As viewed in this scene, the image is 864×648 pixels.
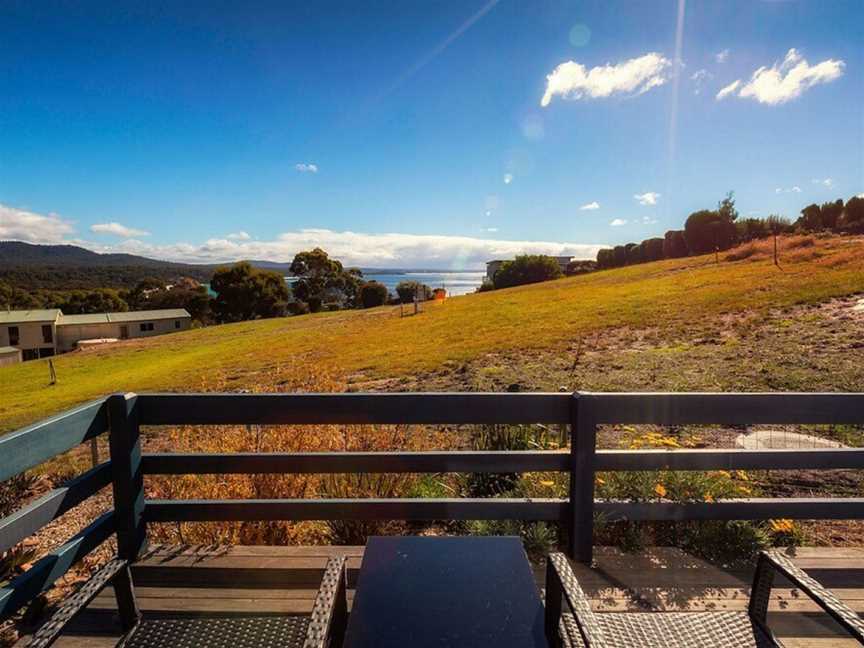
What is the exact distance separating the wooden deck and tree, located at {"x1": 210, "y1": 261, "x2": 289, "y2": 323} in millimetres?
51591

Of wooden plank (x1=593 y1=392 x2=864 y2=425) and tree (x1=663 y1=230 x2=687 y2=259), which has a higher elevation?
tree (x1=663 y1=230 x2=687 y2=259)

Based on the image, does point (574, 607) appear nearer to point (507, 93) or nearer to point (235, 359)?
point (507, 93)

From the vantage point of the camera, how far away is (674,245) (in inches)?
1923

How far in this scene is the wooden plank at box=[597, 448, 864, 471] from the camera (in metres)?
2.48

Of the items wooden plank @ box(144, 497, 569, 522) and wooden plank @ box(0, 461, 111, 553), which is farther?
wooden plank @ box(144, 497, 569, 522)

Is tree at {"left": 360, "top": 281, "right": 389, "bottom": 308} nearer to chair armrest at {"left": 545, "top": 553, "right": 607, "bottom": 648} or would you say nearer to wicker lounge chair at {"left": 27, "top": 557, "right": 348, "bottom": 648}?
wicker lounge chair at {"left": 27, "top": 557, "right": 348, "bottom": 648}

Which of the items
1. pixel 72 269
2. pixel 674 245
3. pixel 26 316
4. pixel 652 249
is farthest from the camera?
pixel 72 269

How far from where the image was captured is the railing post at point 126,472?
7.73ft

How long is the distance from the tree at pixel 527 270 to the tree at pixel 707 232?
14.4 metres

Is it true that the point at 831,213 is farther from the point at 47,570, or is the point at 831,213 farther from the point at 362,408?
the point at 47,570

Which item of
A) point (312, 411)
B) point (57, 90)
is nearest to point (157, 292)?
point (57, 90)

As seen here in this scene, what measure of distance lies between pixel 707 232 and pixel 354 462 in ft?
174

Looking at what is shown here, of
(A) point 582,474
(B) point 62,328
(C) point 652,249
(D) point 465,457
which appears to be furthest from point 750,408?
(B) point 62,328

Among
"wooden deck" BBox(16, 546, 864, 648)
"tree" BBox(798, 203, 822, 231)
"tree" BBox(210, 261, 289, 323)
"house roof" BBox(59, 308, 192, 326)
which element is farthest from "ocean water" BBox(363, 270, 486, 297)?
"wooden deck" BBox(16, 546, 864, 648)
